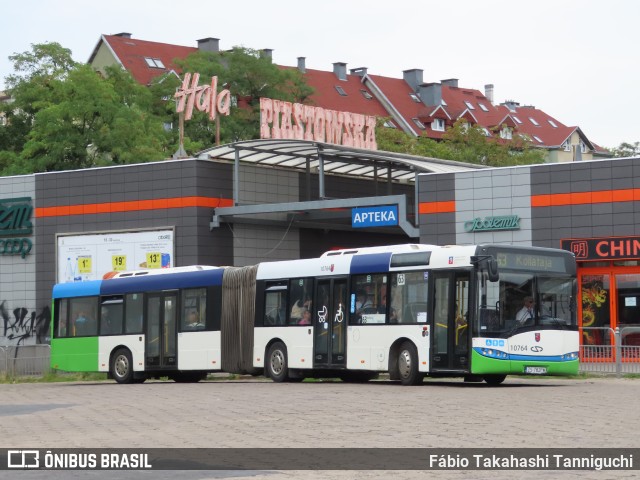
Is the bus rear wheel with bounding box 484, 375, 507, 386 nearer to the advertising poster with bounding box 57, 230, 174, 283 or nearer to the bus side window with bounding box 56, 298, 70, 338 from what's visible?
the bus side window with bounding box 56, 298, 70, 338

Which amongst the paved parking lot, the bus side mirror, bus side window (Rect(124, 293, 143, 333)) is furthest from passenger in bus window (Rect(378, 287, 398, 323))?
bus side window (Rect(124, 293, 143, 333))

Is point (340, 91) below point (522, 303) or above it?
above

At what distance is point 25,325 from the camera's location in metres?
44.3

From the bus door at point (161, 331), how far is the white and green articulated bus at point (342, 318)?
30 millimetres

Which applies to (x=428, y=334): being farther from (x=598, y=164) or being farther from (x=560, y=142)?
(x=560, y=142)

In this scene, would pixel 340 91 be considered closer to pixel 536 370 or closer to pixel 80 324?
pixel 80 324

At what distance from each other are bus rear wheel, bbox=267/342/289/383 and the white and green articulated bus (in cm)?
3

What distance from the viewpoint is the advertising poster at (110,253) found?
139 ft

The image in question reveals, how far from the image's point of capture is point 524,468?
11.6m

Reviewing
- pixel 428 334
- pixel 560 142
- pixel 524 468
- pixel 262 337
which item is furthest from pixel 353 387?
pixel 560 142

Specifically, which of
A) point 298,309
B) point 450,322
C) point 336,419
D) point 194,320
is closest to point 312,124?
point 194,320

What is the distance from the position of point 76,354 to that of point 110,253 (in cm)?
970

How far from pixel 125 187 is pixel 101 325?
10386 millimetres

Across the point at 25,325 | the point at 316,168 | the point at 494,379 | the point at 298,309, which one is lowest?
the point at 494,379
